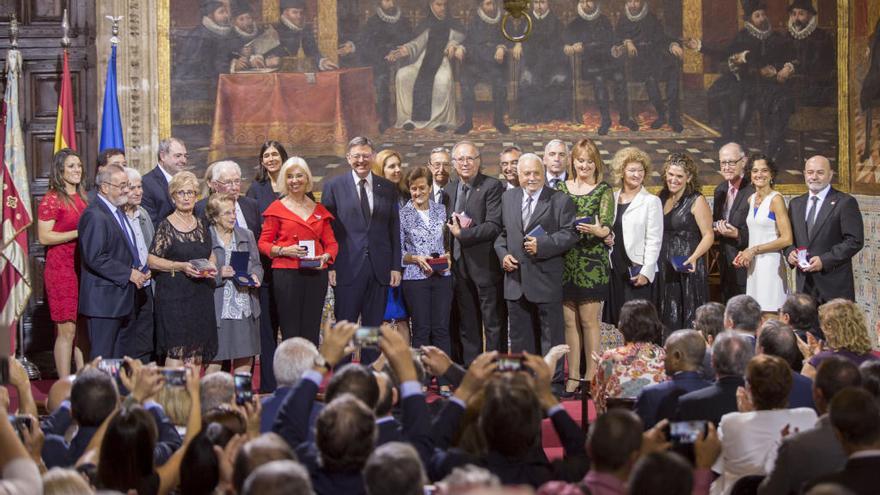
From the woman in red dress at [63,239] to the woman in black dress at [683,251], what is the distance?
16.6 feet

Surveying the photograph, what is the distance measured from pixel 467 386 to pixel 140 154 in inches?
330

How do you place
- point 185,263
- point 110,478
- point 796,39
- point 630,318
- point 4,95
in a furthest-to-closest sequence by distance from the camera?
point 796,39 → point 4,95 → point 185,263 → point 630,318 → point 110,478

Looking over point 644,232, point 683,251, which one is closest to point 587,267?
point 644,232

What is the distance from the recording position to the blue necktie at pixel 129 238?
366 inches

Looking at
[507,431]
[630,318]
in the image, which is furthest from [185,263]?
[507,431]

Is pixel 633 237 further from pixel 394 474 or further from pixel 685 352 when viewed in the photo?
pixel 394 474

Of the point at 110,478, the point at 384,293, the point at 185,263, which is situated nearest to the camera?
the point at 110,478

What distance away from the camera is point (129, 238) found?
9.34 m

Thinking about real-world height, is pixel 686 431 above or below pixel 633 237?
below

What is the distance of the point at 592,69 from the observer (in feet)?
44.4

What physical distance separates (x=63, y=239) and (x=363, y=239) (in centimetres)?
249

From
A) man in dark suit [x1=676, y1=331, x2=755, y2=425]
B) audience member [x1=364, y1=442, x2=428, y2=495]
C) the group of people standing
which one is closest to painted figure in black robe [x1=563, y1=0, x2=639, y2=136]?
the group of people standing

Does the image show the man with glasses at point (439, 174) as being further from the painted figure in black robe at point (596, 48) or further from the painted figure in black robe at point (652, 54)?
the painted figure in black robe at point (652, 54)

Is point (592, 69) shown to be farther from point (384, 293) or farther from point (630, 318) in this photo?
point (630, 318)
